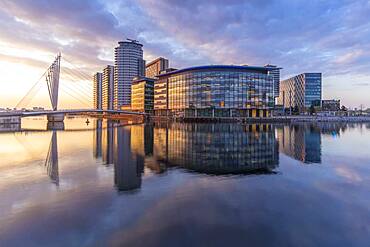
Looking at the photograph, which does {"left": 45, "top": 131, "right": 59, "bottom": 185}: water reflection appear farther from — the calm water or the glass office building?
the glass office building

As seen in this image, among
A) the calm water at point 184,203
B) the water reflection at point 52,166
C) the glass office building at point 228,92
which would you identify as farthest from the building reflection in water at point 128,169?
the glass office building at point 228,92

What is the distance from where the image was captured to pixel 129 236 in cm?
1098

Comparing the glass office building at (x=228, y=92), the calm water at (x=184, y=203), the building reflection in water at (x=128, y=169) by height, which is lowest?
the calm water at (x=184, y=203)

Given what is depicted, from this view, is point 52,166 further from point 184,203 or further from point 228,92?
point 228,92

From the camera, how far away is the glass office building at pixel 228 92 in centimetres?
13775

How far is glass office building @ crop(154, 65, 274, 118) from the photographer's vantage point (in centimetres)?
13775

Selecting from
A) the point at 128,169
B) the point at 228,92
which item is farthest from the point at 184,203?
the point at 228,92

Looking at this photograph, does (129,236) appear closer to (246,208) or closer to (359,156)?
(246,208)

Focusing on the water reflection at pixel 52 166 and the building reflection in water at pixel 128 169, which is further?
the water reflection at pixel 52 166

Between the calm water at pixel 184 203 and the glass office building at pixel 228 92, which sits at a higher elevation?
the glass office building at pixel 228 92

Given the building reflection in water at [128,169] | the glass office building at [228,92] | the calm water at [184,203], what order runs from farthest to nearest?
the glass office building at [228,92]
the building reflection in water at [128,169]
the calm water at [184,203]

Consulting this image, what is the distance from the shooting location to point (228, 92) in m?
138

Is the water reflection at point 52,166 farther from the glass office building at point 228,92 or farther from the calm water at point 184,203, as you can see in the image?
the glass office building at point 228,92

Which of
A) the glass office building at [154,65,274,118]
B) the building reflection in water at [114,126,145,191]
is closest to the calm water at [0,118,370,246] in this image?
the building reflection in water at [114,126,145,191]
